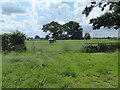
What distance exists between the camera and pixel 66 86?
10.5 ft

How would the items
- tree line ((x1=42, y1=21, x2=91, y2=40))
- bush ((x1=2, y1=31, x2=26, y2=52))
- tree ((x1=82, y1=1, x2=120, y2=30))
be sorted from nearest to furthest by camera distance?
bush ((x1=2, y1=31, x2=26, y2=52)) → tree ((x1=82, y1=1, x2=120, y2=30)) → tree line ((x1=42, y1=21, x2=91, y2=40))

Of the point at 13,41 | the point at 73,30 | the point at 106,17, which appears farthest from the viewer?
the point at 73,30

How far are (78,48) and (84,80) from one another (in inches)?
327

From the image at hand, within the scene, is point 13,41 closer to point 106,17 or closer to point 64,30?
point 106,17

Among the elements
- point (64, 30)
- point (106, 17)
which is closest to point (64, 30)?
point (64, 30)

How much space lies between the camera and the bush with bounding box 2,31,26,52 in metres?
9.13

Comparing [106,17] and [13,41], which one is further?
[106,17]

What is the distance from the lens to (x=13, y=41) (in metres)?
9.48

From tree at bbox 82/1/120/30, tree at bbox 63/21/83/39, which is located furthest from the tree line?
tree at bbox 82/1/120/30

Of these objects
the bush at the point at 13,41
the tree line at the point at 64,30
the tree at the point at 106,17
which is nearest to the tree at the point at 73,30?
the tree line at the point at 64,30

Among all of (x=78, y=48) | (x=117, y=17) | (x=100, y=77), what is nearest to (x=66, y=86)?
(x=100, y=77)

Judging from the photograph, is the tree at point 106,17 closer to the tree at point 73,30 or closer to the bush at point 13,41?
the bush at point 13,41

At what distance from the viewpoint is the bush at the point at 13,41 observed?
9133 millimetres

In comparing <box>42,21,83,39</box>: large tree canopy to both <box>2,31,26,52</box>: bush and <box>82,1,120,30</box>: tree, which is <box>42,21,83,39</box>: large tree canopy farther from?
<box>2,31,26,52</box>: bush
